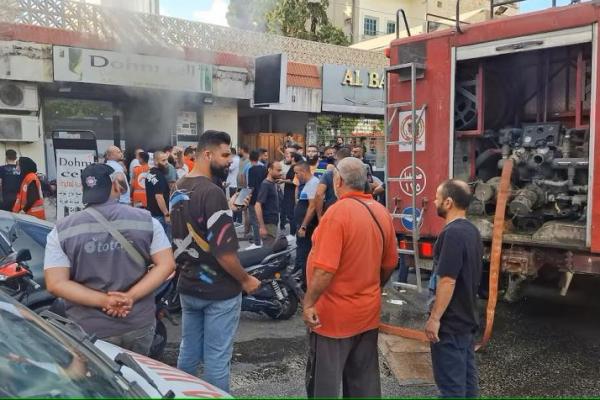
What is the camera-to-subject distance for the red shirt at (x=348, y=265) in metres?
2.89

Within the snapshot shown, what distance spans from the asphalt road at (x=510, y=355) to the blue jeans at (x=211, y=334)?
79 centimetres

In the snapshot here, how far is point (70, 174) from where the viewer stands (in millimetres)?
7457

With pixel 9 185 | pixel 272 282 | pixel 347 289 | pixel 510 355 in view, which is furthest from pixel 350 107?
pixel 347 289

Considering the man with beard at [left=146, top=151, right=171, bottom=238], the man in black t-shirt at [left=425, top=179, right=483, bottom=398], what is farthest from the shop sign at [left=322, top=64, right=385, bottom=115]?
the man in black t-shirt at [left=425, top=179, right=483, bottom=398]

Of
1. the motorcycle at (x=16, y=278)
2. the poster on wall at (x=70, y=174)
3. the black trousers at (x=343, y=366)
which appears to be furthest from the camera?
the poster on wall at (x=70, y=174)

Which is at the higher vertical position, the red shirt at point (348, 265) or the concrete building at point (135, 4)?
the concrete building at point (135, 4)


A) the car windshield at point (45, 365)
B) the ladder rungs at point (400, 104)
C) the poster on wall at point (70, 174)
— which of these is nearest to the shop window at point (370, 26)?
the poster on wall at point (70, 174)

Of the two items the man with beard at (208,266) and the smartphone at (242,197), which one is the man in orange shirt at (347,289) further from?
the smartphone at (242,197)

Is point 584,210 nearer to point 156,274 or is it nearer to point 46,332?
point 156,274

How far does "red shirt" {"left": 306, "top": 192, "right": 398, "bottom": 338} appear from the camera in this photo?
2887 millimetres

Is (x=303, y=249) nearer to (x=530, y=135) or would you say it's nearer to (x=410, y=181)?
(x=410, y=181)

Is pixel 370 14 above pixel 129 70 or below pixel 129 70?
above

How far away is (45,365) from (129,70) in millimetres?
10731

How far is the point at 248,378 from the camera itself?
14.2 ft
